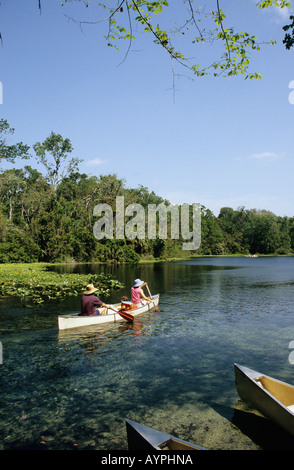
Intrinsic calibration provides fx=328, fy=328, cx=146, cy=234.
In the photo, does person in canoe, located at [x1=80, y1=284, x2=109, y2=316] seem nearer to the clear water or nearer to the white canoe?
the white canoe

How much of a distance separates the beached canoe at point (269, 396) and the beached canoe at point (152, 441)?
2082mm

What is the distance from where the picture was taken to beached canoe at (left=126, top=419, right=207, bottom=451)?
442 cm

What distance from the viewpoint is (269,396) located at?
595cm

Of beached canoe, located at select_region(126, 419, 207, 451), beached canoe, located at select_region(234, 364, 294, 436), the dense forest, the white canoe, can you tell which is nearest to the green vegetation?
the white canoe

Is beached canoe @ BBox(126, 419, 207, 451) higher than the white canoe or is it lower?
higher

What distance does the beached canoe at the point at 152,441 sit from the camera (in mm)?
4418

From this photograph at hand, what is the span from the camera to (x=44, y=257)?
53969 millimetres

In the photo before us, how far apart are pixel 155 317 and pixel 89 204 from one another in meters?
50.9

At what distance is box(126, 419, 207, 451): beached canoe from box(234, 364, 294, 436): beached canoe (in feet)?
6.83

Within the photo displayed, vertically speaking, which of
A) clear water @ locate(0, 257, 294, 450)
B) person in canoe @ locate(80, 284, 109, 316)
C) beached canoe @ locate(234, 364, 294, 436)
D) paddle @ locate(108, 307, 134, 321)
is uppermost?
person in canoe @ locate(80, 284, 109, 316)

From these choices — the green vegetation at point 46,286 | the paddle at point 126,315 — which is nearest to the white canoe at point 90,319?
the paddle at point 126,315

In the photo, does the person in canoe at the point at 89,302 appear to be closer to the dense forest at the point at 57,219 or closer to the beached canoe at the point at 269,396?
the beached canoe at the point at 269,396

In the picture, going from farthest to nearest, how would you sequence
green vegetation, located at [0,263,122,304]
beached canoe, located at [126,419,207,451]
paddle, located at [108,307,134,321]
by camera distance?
green vegetation, located at [0,263,122,304] < paddle, located at [108,307,134,321] < beached canoe, located at [126,419,207,451]

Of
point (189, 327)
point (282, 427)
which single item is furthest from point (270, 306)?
point (282, 427)
